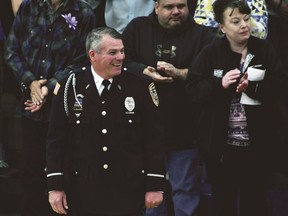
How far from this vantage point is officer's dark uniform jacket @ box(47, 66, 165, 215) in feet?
15.3

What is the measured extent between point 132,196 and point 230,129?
110 centimetres

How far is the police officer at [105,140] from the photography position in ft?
15.3

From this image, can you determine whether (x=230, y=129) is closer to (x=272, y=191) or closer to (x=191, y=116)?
(x=191, y=116)

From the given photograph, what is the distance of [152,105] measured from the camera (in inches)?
187

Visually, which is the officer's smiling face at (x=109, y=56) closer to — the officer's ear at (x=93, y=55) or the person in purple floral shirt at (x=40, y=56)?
the officer's ear at (x=93, y=55)

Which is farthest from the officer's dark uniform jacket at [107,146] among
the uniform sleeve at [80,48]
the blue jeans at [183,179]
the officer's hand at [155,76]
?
the blue jeans at [183,179]

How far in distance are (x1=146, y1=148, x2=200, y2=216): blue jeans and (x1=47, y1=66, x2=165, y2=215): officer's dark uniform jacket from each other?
1216 mm

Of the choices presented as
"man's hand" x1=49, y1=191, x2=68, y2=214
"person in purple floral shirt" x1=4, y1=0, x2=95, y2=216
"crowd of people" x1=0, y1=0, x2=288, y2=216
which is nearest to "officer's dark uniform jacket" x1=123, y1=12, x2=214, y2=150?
"crowd of people" x1=0, y1=0, x2=288, y2=216

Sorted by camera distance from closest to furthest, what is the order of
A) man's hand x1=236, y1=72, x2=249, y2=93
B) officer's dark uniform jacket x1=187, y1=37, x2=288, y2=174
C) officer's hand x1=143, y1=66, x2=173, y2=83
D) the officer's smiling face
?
the officer's smiling face < man's hand x1=236, y1=72, x2=249, y2=93 < officer's dark uniform jacket x1=187, y1=37, x2=288, y2=174 < officer's hand x1=143, y1=66, x2=173, y2=83

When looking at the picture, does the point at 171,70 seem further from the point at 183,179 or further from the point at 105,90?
the point at 105,90

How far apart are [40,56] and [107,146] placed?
1531 mm

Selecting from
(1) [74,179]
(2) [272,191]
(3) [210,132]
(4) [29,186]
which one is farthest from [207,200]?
(1) [74,179]

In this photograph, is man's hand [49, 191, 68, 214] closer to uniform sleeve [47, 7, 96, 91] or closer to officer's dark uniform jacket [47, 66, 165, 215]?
officer's dark uniform jacket [47, 66, 165, 215]

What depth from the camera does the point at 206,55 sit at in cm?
557
